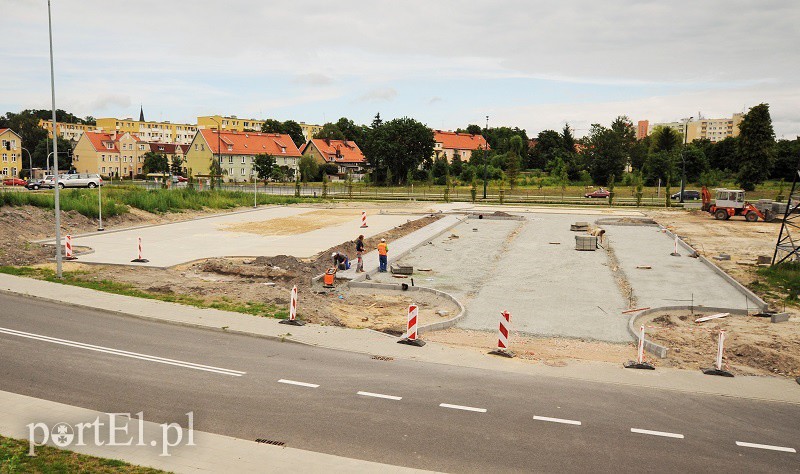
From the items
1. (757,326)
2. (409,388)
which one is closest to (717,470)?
(409,388)

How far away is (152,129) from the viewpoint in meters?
174

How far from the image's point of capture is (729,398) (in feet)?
35.5

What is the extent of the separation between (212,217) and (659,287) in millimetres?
32410

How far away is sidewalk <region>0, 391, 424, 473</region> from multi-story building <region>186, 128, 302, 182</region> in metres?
85.0

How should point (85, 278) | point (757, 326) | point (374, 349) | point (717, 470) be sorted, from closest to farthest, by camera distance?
point (717, 470) → point (374, 349) → point (757, 326) → point (85, 278)

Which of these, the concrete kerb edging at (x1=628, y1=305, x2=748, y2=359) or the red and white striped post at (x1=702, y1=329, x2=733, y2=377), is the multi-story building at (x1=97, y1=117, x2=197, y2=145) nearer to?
the concrete kerb edging at (x1=628, y1=305, x2=748, y2=359)

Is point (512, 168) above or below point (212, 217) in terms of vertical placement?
above

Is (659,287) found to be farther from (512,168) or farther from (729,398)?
(512,168)

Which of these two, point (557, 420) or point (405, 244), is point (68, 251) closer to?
point (405, 244)

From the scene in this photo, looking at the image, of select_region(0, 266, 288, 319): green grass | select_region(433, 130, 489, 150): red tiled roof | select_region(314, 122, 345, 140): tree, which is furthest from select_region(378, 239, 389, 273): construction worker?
select_region(314, 122, 345, 140): tree

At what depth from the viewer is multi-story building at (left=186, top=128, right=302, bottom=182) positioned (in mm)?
92812

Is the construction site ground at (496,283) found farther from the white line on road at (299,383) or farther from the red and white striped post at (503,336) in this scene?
the white line on road at (299,383)

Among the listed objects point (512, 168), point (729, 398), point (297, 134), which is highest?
point (297, 134)

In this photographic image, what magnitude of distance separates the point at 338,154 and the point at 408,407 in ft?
339
